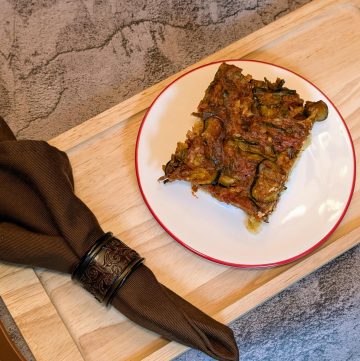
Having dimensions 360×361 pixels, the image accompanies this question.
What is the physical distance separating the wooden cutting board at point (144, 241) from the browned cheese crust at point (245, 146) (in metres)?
0.14

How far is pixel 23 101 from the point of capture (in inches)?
61.0

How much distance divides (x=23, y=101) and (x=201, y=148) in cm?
67

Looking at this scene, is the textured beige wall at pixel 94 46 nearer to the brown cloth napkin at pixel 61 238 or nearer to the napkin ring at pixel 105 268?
the brown cloth napkin at pixel 61 238

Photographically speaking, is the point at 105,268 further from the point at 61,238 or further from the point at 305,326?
the point at 305,326

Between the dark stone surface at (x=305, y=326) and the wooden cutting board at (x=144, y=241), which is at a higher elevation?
the wooden cutting board at (x=144, y=241)

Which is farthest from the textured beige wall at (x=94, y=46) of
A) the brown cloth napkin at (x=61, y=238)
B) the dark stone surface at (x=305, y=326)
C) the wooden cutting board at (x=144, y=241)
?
the dark stone surface at (x=305, y=326)

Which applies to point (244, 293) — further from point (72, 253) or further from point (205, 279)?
point (72, 253)

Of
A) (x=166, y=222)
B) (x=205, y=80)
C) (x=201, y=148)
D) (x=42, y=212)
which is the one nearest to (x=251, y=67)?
(x=205, y=80)

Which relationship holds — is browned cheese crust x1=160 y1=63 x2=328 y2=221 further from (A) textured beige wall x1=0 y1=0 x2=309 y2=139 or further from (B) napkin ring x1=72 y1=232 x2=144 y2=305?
(A) textured beige wall x1=0 y1=0 x2=309 y2=139

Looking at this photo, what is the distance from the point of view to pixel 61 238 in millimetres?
1073

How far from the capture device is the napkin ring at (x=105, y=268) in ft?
3.41

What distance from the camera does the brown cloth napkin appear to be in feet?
3.40

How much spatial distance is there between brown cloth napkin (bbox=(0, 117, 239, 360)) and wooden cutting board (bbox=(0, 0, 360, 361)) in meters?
0.05

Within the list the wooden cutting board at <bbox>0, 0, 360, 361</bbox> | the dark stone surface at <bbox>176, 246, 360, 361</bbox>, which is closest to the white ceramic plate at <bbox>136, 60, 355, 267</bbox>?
Result: the wooden cutting board at <bbox>0, 0, 360, 361</bbox>
